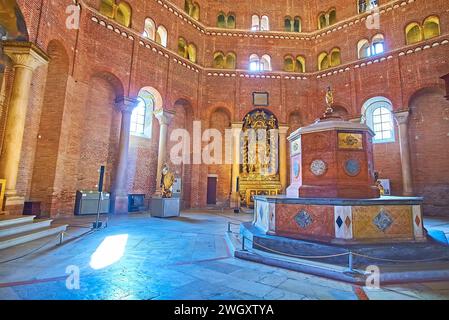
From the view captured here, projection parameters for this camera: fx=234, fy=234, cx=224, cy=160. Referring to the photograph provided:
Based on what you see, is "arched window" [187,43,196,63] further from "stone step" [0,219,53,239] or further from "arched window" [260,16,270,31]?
"stone step" [0,219,53,239]

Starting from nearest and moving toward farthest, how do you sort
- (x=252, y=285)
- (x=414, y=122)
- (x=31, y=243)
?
1. (x=252, y=285)
2. (x=31, y=243)
3. (x=414, y=122)

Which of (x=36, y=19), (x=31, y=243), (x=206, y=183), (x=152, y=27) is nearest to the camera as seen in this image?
(x=31, y=243)

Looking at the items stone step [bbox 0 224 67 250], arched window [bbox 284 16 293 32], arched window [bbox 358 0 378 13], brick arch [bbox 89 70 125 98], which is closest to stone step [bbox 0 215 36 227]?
stone step [bbox 0 224 67 250]

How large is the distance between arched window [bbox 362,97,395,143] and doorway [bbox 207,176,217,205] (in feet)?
35.5

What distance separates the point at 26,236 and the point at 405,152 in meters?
17.1

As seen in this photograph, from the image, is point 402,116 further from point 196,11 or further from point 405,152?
point 196,11

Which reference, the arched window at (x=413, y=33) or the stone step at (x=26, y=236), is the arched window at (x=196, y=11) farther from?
the stone step at (x=26, y=236)

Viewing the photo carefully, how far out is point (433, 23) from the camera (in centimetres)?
1391

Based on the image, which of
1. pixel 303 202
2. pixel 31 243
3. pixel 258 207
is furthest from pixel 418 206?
pixel 31 243

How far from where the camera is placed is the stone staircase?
5.32 m

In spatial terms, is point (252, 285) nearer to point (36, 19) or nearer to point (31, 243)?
point (31, 243)

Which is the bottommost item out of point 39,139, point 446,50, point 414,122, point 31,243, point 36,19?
point 31,243

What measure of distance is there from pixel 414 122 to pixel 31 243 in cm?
Result: 1814
